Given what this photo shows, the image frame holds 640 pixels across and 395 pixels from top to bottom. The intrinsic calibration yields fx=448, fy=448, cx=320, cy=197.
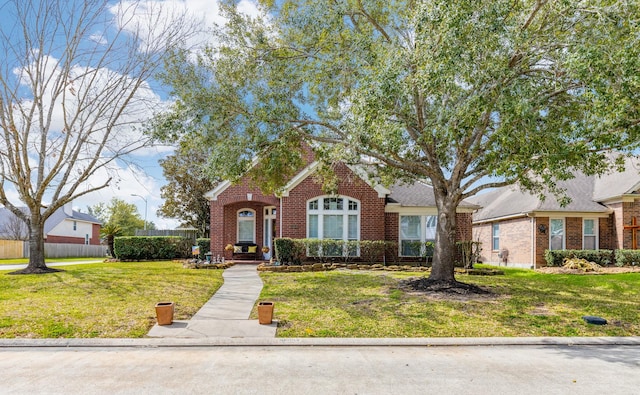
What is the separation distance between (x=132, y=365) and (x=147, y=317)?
2725mm

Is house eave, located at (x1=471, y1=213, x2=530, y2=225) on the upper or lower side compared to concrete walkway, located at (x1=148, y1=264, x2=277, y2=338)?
upper

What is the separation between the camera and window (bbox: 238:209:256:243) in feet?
76.3

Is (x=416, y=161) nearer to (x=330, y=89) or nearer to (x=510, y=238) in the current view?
(x=330, y=89)

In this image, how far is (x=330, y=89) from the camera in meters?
13.6

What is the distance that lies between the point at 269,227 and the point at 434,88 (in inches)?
583

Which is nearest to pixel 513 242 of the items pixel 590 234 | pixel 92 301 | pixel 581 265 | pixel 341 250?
pixel 590 234

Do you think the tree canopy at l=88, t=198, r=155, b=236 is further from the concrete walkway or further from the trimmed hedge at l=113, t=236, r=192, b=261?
the concrete walkway

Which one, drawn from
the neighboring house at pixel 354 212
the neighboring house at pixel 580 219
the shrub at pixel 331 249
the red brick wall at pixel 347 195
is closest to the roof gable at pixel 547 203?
the neighboring house at pixel 580 219

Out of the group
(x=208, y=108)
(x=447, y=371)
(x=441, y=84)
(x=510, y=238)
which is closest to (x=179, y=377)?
(x=447, y=371)

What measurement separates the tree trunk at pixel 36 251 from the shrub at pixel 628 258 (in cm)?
2430

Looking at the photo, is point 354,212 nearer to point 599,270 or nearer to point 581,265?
point 581,265

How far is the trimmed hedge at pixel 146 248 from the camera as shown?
2547 centimetres

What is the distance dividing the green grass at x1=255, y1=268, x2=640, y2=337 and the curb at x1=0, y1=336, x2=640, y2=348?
31cm

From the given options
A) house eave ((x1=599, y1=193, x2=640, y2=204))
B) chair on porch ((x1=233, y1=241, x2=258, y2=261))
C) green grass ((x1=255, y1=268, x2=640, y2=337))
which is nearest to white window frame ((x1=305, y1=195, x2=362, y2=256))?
chair on porch ((x1=233, y1=241, x2=258, y2=261))
